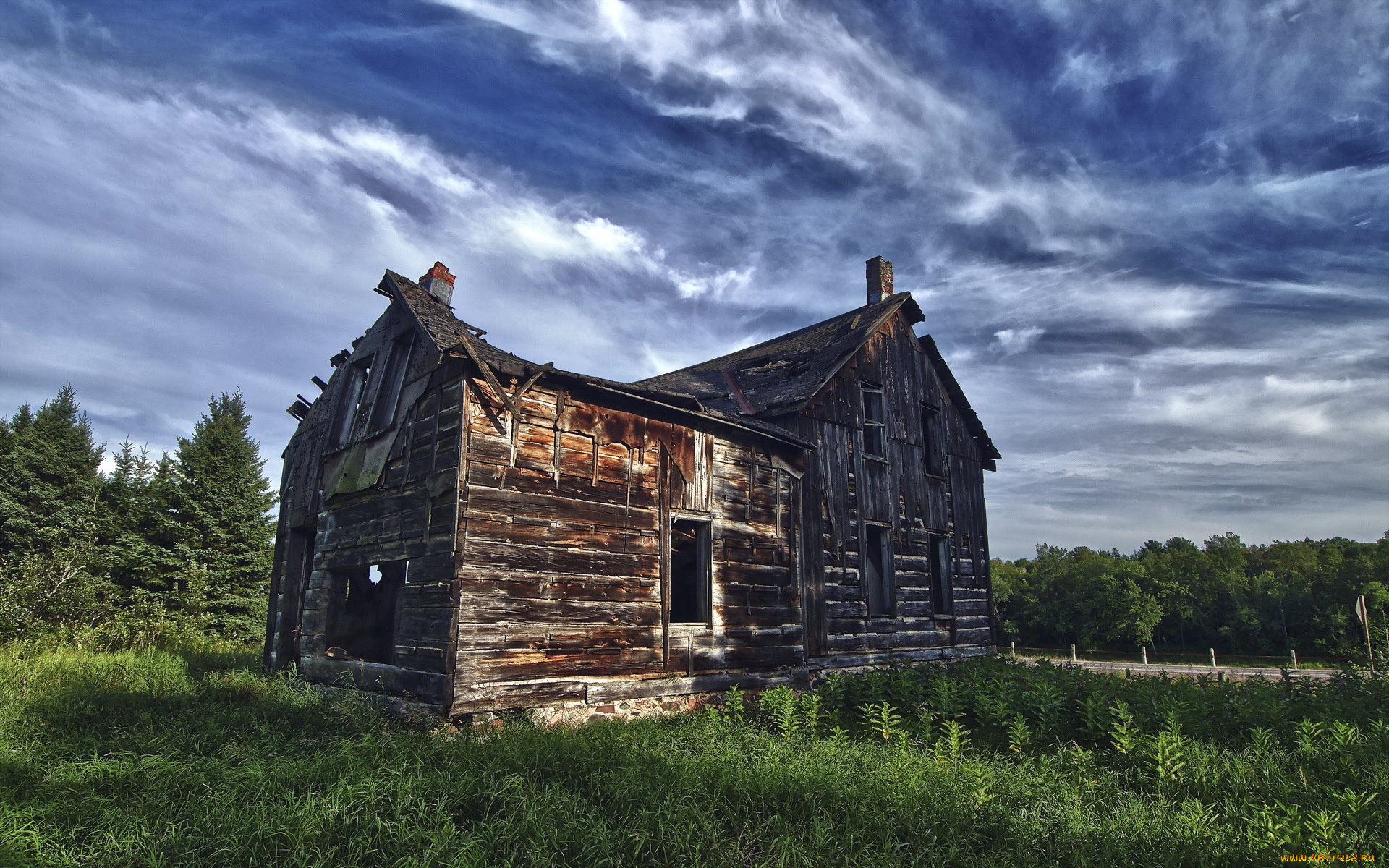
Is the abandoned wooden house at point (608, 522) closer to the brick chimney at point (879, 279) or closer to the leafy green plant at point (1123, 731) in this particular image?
the brick chimney at point (879, 279)

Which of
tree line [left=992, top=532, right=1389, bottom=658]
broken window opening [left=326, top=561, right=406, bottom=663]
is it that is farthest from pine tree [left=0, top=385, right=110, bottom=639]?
tree line [left=992, top=532, right=1389, bottom=658]

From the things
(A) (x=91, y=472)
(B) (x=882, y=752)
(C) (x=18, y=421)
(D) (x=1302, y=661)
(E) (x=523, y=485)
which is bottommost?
(D) (x=1302, y=661)

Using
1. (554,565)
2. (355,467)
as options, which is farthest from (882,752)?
(355,467)

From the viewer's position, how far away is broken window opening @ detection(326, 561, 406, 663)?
11.8 m

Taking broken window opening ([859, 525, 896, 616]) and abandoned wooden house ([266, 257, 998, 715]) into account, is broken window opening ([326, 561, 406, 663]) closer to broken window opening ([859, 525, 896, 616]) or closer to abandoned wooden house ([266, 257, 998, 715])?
abandoned wooden house ([266, 257, 998, 715])

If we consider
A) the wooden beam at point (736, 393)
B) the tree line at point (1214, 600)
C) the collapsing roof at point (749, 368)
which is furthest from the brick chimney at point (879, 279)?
the tree line at point (1214, 600)

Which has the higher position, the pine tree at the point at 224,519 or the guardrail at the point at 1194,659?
the pine tree at the point at 224,519

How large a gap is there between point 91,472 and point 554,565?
29.7 metres

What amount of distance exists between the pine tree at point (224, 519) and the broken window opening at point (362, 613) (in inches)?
583

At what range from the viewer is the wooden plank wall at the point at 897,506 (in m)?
13.6

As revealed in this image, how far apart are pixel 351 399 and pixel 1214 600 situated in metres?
47.4

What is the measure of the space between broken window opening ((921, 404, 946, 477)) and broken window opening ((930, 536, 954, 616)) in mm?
1598

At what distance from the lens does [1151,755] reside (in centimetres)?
662

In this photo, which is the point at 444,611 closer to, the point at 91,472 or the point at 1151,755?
the point at 1151,755
